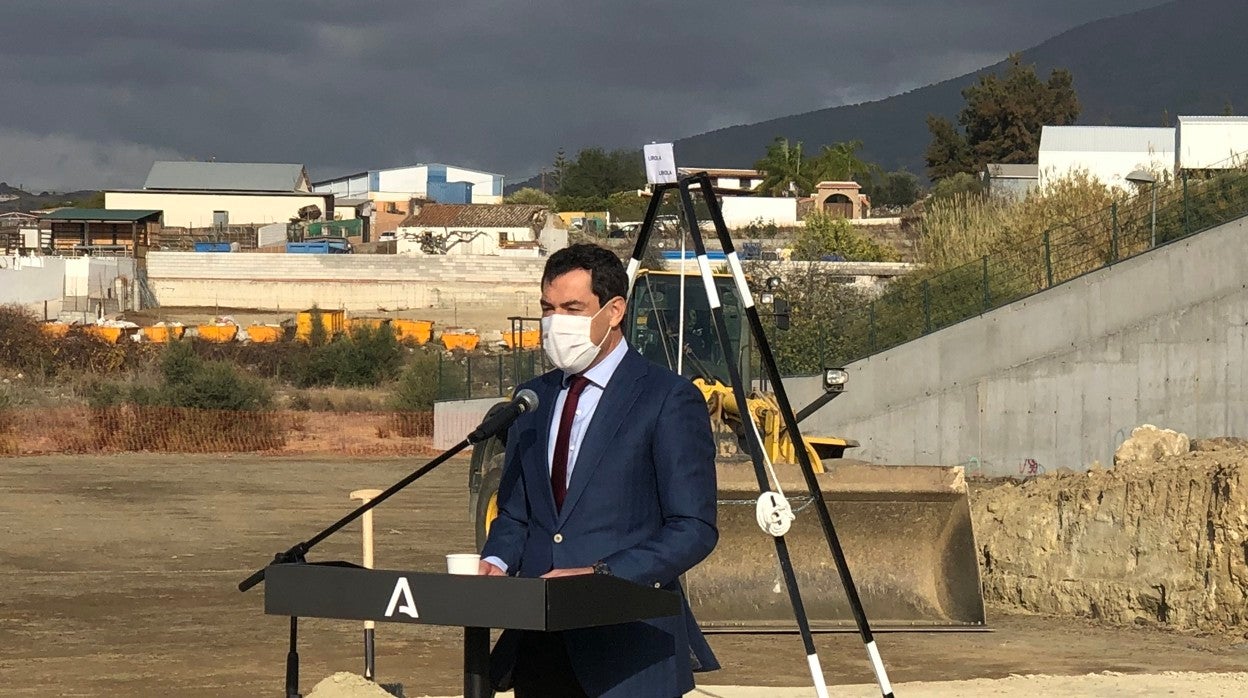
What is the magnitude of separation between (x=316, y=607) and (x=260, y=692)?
7.71m

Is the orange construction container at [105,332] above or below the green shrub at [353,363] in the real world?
above

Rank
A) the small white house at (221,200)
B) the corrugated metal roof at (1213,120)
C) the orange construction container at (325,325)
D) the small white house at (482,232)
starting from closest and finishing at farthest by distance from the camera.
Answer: the orange construction container at (325,325) → the corrugated metal roof at (1213,120) → the small white house at (482,232) → the small white house at (221,200)

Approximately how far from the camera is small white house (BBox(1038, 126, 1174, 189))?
7088 cm

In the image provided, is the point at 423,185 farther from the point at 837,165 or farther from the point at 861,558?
the point at 861,558

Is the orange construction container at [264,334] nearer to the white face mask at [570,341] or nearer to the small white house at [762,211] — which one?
the small white house at [762,211]

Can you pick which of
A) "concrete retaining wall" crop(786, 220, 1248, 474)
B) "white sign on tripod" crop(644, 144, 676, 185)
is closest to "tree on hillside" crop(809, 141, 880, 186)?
"concrete retaining wall" crop(786, 220, 1248, 474)

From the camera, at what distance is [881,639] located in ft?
45.3

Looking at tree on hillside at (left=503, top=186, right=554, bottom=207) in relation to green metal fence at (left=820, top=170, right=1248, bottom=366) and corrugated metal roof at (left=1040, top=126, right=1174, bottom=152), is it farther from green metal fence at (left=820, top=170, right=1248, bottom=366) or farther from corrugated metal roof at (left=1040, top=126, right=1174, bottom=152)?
green metal fence at (left=820, top=170, right=1248, bottom=366)

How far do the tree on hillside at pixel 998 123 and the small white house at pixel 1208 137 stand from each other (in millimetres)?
44029

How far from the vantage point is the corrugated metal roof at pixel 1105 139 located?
74.6 metres

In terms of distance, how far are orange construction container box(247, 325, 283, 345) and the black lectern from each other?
57.0 meters

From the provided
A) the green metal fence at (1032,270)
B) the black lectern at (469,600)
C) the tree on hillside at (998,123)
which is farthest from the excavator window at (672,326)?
the tree on hillside at (998,123)

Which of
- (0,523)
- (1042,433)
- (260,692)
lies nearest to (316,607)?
(260,692)

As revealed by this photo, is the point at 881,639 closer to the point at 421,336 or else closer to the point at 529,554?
the point at 529,554
